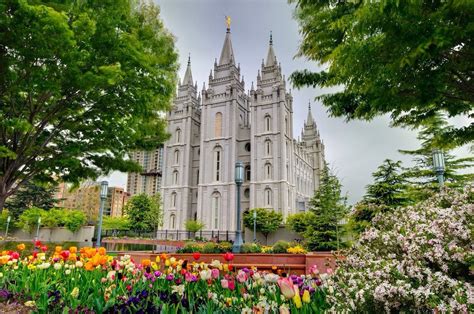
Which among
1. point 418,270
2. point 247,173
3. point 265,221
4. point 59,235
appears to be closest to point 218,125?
point 247,173

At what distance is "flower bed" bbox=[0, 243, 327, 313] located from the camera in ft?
7.43

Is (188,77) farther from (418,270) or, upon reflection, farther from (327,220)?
(418,270)

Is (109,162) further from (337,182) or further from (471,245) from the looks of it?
(337,182)

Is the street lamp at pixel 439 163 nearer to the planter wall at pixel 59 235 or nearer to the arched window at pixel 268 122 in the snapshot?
the planter wall at pixel 59 235

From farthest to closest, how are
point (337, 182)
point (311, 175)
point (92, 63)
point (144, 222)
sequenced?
point (311, 175)
point (144, 222)
point (337, 182)
point (92, 63)

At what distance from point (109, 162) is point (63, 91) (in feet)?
7.99

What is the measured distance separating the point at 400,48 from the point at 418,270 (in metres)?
2.84

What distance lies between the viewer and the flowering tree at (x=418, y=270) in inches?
78.8

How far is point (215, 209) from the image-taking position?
144ft

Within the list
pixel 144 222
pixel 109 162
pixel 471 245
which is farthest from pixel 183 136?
pixel 471 245

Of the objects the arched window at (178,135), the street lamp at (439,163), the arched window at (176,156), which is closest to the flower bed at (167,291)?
the street lamp at (439,163)

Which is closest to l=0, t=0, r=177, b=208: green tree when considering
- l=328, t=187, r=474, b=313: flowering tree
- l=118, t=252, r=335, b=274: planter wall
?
l=118, t=252, r=335, b=274: planter wall

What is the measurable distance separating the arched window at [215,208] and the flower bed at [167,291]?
39.7 meters

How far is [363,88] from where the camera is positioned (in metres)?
4.79
